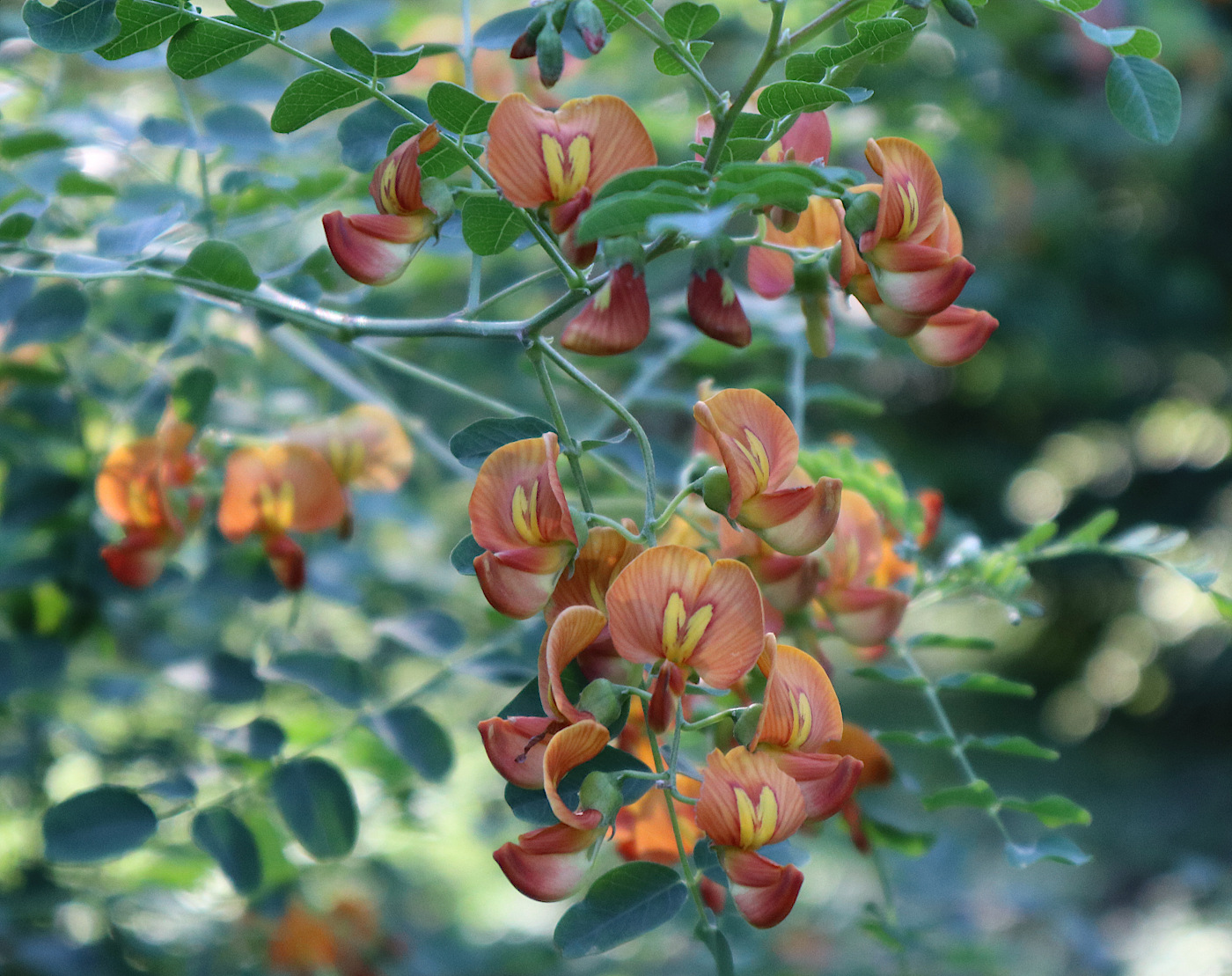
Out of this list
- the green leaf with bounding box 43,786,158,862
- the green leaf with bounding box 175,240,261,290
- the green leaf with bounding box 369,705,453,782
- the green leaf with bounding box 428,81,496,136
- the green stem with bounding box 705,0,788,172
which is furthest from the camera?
the green leaf with bounding box 369,705,453,782

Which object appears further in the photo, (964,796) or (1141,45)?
(964,796)

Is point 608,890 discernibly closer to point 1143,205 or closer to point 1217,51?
point 1217,51

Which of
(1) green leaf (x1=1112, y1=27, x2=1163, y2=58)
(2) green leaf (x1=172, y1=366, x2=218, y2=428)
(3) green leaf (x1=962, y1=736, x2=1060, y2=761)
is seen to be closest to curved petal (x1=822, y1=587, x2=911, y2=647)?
(3) green leaf (x1=962, y1=736, x2=1060, y2=761)

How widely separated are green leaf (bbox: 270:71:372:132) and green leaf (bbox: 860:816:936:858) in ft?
2.39

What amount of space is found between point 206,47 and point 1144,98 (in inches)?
24.7

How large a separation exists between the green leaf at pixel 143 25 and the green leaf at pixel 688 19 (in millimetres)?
312

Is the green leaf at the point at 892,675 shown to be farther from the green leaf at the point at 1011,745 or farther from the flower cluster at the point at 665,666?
the flower cluster at the point at 665,666

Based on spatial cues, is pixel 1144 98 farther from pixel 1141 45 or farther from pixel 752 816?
pixel 752 816

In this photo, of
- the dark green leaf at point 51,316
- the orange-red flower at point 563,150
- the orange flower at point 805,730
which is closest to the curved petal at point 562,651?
the orange flower at point 805,730

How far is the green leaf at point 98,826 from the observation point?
0.93 m

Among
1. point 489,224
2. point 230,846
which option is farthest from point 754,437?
point 230,846

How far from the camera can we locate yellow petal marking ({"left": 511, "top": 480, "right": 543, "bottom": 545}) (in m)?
0.65

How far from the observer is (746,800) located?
24.0 inches

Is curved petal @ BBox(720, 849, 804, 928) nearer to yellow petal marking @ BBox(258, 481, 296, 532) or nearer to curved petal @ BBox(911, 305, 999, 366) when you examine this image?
curved petal @ BBox(911, 305, 999, 366)
